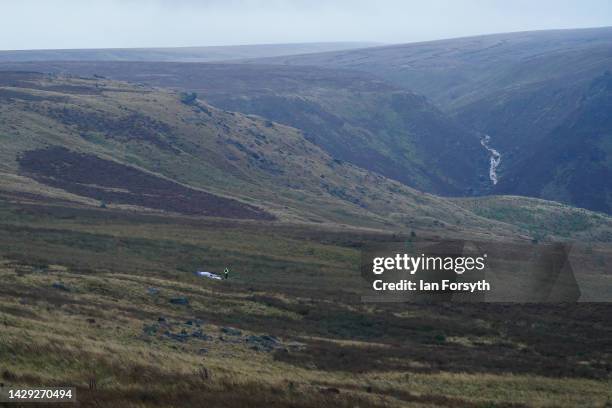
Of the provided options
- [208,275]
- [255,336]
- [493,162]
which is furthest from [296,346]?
[493,162]

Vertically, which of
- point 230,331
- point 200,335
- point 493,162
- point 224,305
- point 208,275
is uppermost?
point 200,335

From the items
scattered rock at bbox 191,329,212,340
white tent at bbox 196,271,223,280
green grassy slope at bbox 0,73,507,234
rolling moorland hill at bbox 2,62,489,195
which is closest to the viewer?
scattered rock at bbox 191,329,212,340

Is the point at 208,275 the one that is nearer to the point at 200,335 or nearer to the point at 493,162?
the point at 200,335

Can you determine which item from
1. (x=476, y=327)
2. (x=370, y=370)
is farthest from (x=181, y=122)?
(x=370, y=370)

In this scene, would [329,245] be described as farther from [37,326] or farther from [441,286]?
[37,326]

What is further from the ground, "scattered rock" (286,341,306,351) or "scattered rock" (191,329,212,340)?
"scattered rock" (191,329,212,340)

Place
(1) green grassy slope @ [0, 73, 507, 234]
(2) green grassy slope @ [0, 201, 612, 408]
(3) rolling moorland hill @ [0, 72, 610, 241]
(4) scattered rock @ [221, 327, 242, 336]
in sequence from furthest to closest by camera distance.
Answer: (1) green grassy slope @ [0, 73, 507, 234] → (3) rolling moorland hill @ [0, 72, 610, 241] → (4) scattered rock @ [221, 327, 242, 336] → (2) green grassy slope @ [0, 201, 612, 408]

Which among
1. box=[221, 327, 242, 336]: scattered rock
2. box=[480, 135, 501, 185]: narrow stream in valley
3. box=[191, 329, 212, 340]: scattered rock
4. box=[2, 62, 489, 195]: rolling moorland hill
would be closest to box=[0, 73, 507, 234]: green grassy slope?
box=[2, 62, 489, 195]: rolling moorland hill

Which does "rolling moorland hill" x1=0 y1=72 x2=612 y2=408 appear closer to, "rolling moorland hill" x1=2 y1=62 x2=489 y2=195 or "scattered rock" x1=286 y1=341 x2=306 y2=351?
"scattered rock" x1=286 y1=341 x2=306 y2=351
